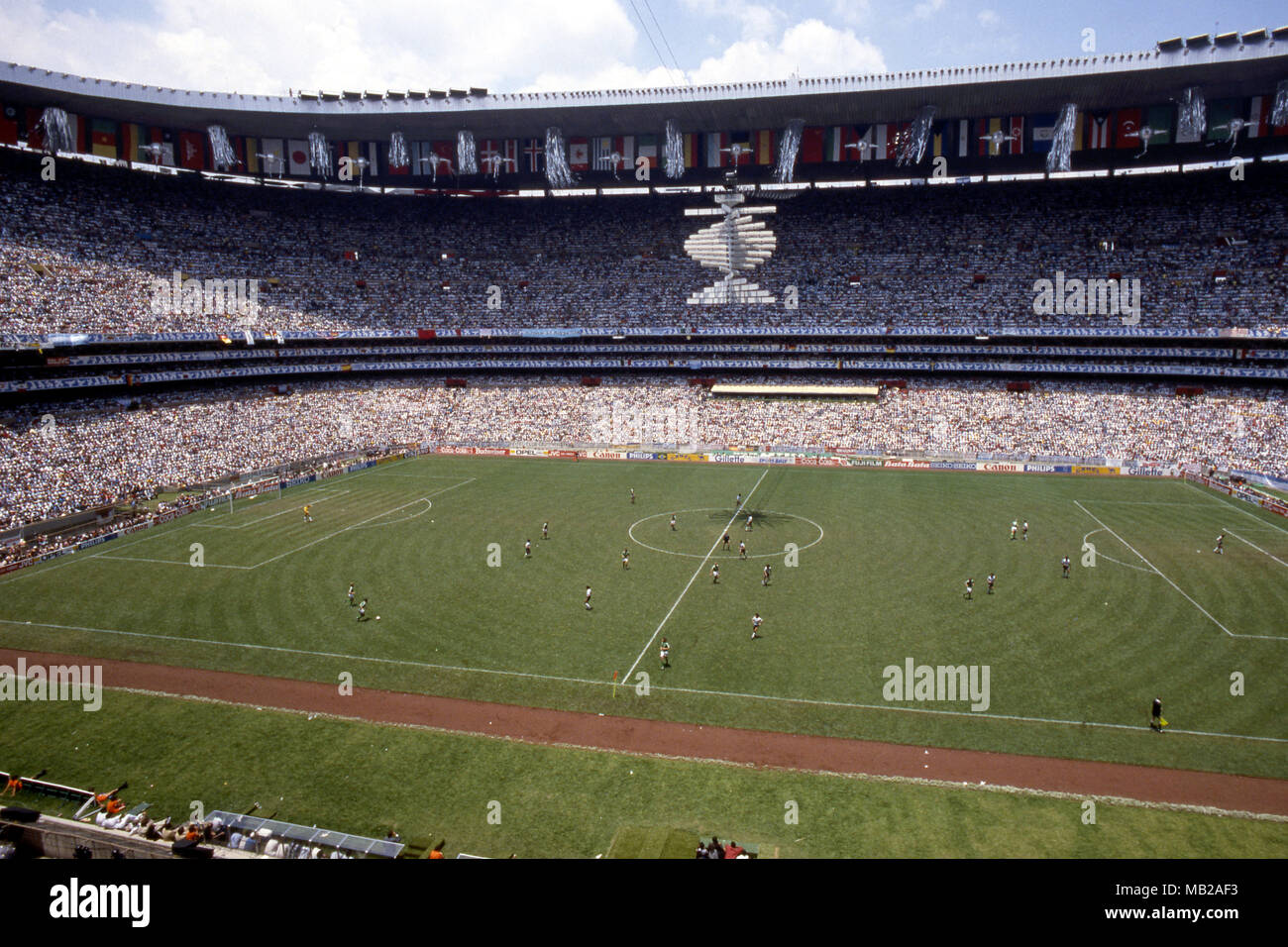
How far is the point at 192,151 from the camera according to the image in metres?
67.2

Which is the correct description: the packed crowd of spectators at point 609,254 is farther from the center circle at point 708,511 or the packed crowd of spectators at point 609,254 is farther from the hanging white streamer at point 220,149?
the center circle at point 708,511

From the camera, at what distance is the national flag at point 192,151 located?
219 feet

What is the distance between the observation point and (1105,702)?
71.6 feet

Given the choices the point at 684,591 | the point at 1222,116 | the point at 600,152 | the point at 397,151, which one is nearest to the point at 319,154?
the point at 397,151

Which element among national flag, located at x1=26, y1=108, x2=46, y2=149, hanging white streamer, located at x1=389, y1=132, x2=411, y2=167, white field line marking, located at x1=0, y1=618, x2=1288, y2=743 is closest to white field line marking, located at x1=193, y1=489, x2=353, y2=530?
white field line marking, located at x1=0, y1=618, x2=1288, y2=743

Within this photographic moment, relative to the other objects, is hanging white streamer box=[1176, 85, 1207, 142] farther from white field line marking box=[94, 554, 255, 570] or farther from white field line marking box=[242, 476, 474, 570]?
white field line marking box=[94, 554, 255, 570]

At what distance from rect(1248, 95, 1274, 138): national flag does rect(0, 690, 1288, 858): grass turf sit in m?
61.9

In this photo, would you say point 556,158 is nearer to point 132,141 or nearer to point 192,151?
point 192,151

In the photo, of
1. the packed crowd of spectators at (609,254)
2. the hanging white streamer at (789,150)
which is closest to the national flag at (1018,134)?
the packed crowd of spectators at (609,254)

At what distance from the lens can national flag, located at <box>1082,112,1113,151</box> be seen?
201 ft
